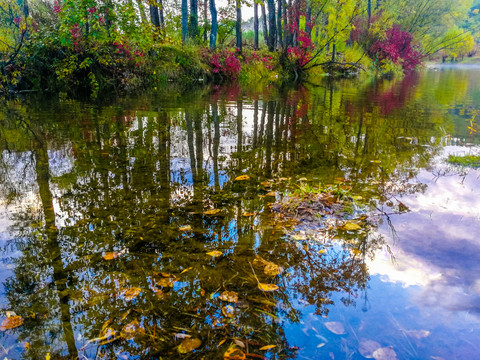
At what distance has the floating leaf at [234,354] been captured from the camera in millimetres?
1459

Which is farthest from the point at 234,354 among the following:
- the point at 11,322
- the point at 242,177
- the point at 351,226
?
the point at 242,177

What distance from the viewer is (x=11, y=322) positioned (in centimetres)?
165

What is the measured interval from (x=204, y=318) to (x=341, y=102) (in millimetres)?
9326

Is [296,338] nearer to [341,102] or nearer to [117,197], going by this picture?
[117,197]

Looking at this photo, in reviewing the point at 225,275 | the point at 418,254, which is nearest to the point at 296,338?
the point at 225,275

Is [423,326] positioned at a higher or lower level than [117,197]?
lower

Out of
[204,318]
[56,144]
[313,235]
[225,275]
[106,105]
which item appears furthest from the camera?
[106,105]

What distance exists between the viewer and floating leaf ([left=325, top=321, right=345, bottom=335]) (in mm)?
1603

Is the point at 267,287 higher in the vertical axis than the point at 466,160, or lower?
lower

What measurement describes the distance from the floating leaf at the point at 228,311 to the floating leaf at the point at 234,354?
22 centimetres

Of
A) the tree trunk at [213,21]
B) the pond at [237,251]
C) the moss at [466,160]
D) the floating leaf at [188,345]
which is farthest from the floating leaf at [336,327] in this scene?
the tree trunk at [213,21]

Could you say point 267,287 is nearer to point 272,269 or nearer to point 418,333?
point 272,269

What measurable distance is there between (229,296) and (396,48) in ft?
110

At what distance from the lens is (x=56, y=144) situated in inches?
192
